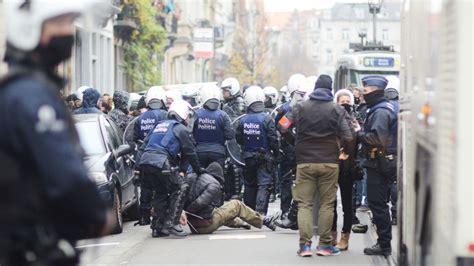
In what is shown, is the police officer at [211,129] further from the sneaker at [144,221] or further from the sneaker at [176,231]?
the sneaker at [176,231]

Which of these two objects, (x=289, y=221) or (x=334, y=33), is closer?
(x=289, y=221)

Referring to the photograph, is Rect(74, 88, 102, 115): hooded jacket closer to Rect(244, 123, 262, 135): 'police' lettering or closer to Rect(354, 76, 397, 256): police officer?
Rect(244, 123, 262, 135): 'police' lettering

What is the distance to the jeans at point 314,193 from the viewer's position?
486 inches

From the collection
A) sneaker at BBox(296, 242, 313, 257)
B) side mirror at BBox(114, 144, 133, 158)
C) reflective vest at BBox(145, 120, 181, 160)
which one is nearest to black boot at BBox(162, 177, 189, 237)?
reflective vest at BBox(145, 120, 181, 160)

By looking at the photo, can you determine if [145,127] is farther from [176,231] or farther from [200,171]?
[176,231]

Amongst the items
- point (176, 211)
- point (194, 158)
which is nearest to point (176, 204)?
point (176, 211)

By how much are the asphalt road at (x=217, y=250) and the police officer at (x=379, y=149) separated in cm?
48

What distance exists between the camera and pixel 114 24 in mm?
40938

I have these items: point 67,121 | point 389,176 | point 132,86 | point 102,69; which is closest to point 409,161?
point 389,176

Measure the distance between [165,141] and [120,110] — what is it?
17.1 ft

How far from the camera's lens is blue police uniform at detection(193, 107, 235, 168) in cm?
1652

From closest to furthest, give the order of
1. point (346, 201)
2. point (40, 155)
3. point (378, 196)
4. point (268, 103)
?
point (40, 155) → point (378, 196) → point (346, 201) → point (268, 103)

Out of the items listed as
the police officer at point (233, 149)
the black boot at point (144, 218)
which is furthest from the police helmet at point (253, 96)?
the black boot at point (144, 218)

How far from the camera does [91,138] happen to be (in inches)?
612
